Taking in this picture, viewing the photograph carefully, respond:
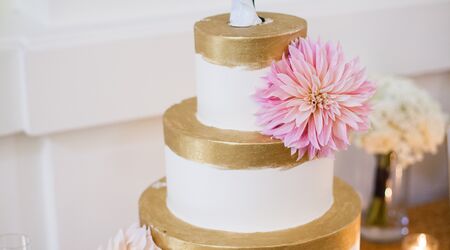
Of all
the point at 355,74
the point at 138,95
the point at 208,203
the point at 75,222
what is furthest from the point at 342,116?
the point at 75,222

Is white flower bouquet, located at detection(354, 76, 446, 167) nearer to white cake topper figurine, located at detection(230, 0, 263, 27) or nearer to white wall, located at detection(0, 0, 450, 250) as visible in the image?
white wall, located at detection(0, 0, 450, 250)

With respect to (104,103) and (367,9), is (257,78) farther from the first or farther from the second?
(367,9)

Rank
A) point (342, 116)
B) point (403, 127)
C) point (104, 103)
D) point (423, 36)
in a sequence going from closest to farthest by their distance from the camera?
point (342, 116)
point (104, 103)
point (403, 127)
point (423, 36)

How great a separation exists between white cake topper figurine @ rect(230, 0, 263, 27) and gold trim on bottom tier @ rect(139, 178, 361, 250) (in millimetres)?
261

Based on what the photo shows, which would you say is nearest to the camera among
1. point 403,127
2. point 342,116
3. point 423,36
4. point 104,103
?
point 342,116

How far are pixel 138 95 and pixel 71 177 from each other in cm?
18

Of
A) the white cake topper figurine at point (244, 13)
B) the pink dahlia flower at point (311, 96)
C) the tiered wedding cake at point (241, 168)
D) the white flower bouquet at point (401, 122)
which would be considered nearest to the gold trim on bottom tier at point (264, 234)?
the tiered wedding cake at point (241, 168)

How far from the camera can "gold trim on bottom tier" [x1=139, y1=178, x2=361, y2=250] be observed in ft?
3.05

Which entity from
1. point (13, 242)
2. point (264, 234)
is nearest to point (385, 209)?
point (264, 234)

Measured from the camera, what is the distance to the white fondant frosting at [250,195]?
3.08ft

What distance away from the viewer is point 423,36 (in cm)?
158

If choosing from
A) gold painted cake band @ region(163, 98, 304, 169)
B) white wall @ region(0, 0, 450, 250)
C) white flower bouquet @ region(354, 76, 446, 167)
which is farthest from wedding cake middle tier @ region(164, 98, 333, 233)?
white flower bouquet @ region(354, 76, 446, 167)

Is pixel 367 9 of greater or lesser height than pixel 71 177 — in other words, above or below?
above

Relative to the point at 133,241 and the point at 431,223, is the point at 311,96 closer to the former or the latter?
the point at 133,241
